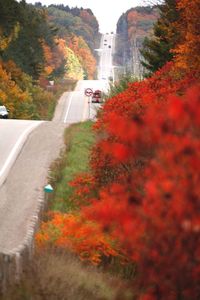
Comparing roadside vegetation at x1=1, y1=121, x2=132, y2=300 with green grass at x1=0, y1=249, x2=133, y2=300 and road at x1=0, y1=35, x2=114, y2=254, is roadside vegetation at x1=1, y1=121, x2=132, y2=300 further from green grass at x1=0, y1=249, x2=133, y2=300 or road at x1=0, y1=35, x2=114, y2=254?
road at x1=0, y1=35, x2=114, y2=254

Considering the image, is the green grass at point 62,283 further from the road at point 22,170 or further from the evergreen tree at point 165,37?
the evergreen tree at point 165,37

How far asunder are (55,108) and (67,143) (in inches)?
1471

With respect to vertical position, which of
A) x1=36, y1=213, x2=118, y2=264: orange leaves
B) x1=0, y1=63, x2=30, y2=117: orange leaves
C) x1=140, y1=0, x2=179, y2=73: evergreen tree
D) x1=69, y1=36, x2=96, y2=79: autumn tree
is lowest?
x1=69, y1=36, x2=96, y2=79: autumn tree

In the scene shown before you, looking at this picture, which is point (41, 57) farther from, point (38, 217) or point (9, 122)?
point (38, 217)

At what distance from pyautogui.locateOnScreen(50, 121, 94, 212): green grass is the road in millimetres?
412

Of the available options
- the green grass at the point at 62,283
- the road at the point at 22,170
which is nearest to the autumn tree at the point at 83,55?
the road at the point at 22,170

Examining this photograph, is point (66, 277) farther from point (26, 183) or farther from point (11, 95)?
point (11, 95)

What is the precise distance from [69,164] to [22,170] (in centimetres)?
236

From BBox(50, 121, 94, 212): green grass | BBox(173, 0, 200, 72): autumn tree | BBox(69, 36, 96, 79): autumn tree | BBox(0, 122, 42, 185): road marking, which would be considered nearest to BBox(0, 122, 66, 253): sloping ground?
BBox(0, 122, 42, 185): road marking

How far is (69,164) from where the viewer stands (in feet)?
75.9

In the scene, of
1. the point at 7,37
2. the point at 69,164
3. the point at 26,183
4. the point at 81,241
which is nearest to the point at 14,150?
the point at 69,164

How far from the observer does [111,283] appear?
10.4m

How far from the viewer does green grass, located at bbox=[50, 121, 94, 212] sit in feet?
61.4

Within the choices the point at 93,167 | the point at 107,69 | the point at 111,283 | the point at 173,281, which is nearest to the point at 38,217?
the point at 93,167
